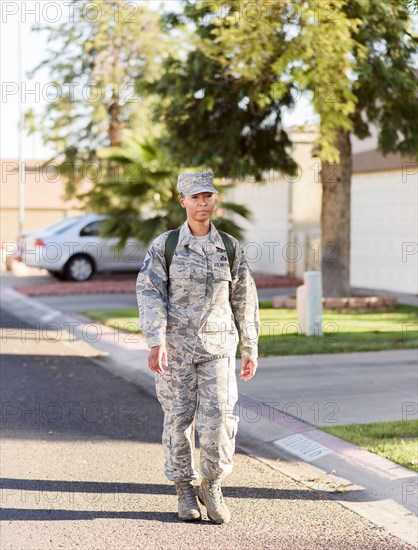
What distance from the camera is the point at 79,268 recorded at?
2472 centimetres

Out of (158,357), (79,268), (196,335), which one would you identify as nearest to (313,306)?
(196,335)

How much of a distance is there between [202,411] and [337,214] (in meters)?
11.9

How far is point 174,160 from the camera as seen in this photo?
58.4 feet

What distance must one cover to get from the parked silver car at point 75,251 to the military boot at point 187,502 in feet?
60.8

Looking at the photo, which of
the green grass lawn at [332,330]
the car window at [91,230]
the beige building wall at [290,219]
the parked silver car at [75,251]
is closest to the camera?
the green grass lawn at [332,330]

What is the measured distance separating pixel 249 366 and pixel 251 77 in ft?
30.1

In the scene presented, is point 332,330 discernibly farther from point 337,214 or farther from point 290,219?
point 290,219

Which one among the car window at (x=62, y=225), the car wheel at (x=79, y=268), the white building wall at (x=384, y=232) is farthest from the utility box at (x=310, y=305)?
the car window at (x=62, y=225)

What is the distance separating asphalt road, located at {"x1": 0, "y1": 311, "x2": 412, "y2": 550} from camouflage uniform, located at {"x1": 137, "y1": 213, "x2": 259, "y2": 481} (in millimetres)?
417

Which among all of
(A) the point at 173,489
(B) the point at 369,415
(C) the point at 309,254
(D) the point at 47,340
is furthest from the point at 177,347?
(C) the point at 309,254

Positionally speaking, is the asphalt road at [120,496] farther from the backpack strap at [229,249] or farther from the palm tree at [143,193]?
the palm tree at [143,193]

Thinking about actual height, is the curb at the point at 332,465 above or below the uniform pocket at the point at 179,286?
below

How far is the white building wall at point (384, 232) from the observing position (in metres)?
20.0

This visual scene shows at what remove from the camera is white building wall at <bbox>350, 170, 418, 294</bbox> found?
2005 centimetres
